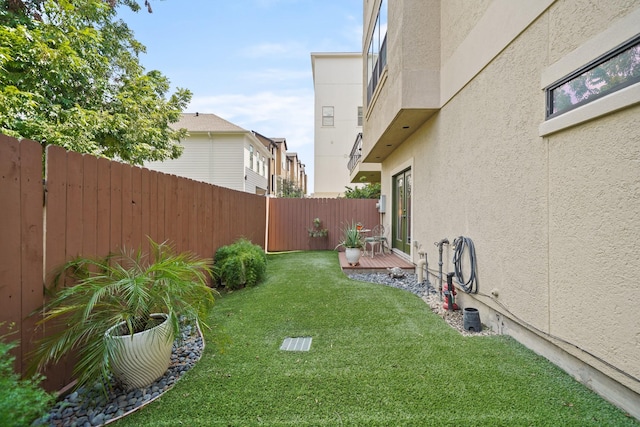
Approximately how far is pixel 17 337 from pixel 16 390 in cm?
90

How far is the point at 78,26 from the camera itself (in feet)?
25.5

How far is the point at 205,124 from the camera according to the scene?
17.2 metres

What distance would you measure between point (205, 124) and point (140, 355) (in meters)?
17.1

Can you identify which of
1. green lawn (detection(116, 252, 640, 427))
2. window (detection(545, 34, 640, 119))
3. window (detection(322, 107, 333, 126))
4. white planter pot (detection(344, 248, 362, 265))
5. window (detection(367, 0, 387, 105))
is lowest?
green lawn (detection(116, 252, 640, 427))

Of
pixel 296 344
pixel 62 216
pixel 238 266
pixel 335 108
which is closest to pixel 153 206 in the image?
pixel 62 216

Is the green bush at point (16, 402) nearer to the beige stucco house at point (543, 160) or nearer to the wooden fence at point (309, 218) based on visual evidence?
the beige stucco house at point (543, 160)

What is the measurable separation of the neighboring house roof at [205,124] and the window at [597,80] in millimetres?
15604

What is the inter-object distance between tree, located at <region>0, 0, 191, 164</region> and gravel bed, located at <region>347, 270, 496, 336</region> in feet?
24.9

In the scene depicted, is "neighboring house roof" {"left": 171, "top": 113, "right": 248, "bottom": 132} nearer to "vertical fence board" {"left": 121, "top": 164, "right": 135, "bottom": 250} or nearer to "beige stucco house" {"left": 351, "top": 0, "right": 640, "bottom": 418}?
"beige stucco house" {"left": 351, "top": 0, "right": 640, "bottom": 418}

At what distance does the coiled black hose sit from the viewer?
3.87m

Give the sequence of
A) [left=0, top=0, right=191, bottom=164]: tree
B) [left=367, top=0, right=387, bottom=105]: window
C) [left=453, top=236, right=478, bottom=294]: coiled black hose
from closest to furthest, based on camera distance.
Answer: [left=453, top=236, right=478, bottom=294]: coiled black hose
[left=0, top=0, right=191, bottom=164]: tree
[left=367, top=0, right=387, bottom=105]: window

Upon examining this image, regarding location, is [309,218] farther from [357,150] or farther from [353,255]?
[353,255]

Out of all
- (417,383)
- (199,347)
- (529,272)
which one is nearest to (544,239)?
(529,272)

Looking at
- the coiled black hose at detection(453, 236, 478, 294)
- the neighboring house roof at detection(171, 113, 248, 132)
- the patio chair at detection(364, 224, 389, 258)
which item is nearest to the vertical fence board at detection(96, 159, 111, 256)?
the coiled black hose at detection(453, 236, 478, 294)
